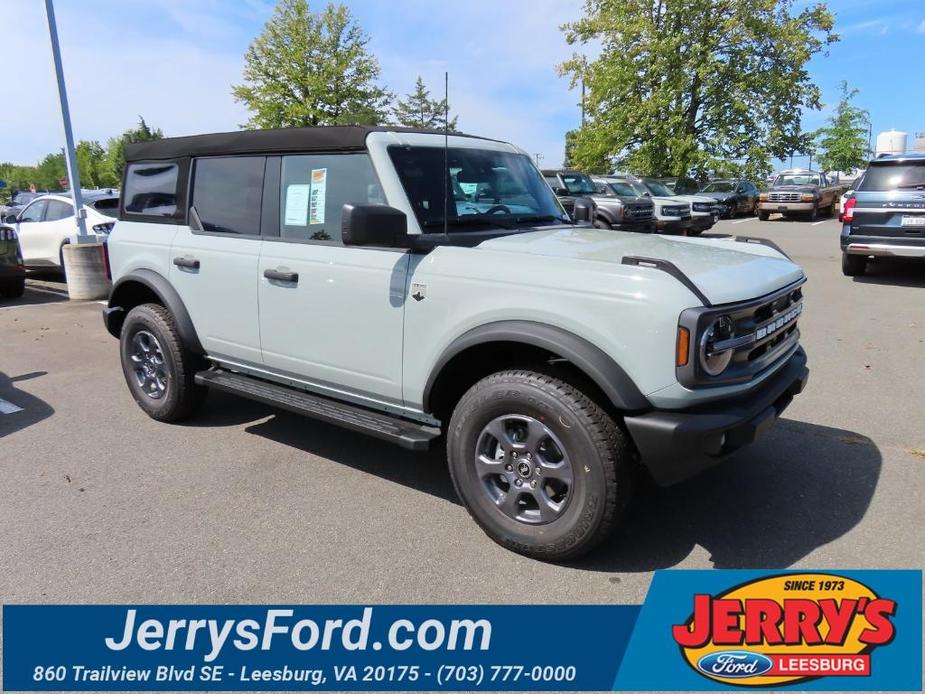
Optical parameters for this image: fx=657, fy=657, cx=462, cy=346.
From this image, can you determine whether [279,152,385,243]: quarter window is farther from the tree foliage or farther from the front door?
the tree foliage

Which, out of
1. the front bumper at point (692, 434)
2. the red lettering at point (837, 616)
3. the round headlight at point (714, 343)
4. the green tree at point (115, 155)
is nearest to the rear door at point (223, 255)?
the front bumper at point (692, 434)

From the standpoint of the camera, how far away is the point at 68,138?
34.6 ft

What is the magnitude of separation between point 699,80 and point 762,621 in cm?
3000

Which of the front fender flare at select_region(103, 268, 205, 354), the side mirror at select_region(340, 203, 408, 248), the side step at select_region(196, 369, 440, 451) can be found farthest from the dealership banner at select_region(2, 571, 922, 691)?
the front fender flare at select_region(103, 268, 205, 354)

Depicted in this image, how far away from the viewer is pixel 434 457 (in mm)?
4273

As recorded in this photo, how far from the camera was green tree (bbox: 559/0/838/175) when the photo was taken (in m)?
27.5

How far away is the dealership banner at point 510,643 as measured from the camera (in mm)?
2365

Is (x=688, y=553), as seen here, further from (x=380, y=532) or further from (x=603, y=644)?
(x=380, y=532)

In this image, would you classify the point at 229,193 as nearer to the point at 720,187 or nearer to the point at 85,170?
the point at 720,187

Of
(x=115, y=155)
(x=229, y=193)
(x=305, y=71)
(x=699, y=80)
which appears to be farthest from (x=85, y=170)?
(x=229, y=193)

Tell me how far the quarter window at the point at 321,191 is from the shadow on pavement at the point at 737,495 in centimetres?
145

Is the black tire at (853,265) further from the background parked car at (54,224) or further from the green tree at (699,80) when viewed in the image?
the green tree at (699,80)

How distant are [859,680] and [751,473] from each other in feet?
5.26

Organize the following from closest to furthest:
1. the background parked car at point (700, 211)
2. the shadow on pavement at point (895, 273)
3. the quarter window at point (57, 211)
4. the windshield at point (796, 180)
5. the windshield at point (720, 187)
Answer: the shadow on pavement at point (895, 273) → the quarter window at point (57, 211) → the background parked car at point (700, 211) → the windshield at point (796, 180) → the windshield at point (720, 187)
